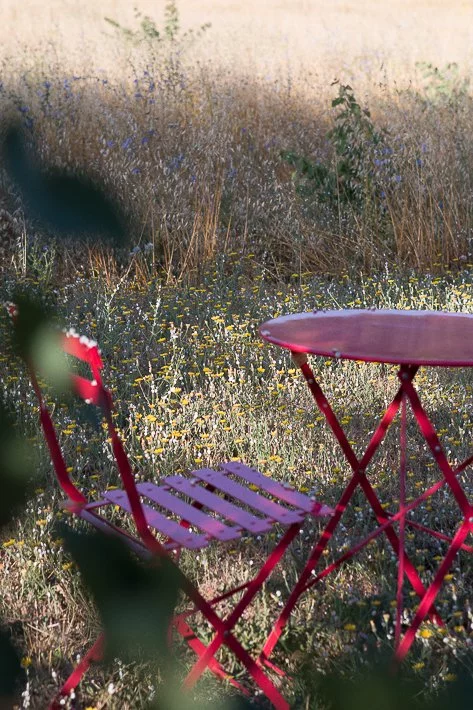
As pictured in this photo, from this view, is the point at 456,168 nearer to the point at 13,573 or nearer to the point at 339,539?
the point at 339,539

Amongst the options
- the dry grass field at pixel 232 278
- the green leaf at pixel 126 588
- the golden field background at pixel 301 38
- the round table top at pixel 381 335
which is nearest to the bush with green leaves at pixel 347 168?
the dry grass field at pixel 232 278

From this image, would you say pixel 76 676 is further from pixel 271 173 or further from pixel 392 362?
pixel 271 173

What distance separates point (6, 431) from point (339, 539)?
7.82 feet

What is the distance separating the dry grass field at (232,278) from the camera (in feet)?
2.34

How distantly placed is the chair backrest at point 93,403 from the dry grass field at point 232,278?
2 cm

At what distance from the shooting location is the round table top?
2.10 metres

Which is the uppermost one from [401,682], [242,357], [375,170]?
[401,682]

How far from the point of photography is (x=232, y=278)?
547 centimetres

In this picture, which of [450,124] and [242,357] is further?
[450,124]

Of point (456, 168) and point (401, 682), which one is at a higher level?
point (401, 682)

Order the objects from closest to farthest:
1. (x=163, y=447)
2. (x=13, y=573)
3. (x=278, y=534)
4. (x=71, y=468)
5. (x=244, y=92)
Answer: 1. (x=13, y=573)
2. (x=278, y=534)
3. (x=71, y=468)
4. (x=163, y=447)
5. (x=244, y=92)

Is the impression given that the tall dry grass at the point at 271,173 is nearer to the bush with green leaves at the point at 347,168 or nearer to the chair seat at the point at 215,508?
the bush with green leaves at the point at 347,168

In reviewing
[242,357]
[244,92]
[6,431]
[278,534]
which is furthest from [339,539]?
[244,92]

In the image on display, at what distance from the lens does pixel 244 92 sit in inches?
322
